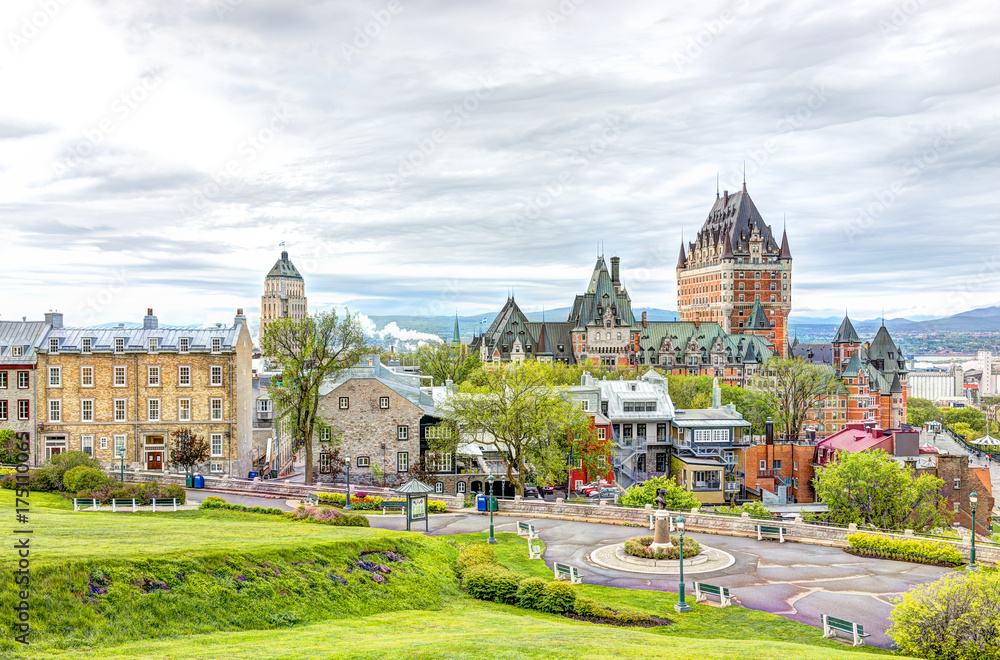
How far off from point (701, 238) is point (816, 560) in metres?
172

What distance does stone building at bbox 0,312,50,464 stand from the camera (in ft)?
177

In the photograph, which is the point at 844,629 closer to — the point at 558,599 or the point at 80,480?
the point at 558,599

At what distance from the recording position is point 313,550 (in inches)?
1030

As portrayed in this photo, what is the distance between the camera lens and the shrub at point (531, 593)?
2653cm

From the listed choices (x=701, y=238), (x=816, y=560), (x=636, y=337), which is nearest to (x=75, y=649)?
(x=816, y=560)

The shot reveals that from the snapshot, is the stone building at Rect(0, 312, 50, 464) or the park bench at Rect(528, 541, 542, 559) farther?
the stone building at Rect(0, 312, 50, 464)

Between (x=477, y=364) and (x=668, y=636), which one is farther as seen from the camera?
(x=477, y=364)

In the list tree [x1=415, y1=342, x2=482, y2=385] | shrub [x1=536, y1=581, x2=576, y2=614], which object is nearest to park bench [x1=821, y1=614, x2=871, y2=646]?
shrub [x1=536, y1=581, x2=576, y2=614]

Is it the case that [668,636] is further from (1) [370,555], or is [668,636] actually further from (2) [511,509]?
(2) [511,509]

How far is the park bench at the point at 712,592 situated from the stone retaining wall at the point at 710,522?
10.4m

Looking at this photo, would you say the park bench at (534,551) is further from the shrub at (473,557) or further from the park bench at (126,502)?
the park bench at (126,502)

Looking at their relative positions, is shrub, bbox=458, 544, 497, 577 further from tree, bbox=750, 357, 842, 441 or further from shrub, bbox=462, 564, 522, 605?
tree, bbox=750, 357, 842, 441

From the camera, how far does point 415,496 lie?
3819cm

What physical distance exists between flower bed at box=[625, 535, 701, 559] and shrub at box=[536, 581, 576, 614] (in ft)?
25.1
